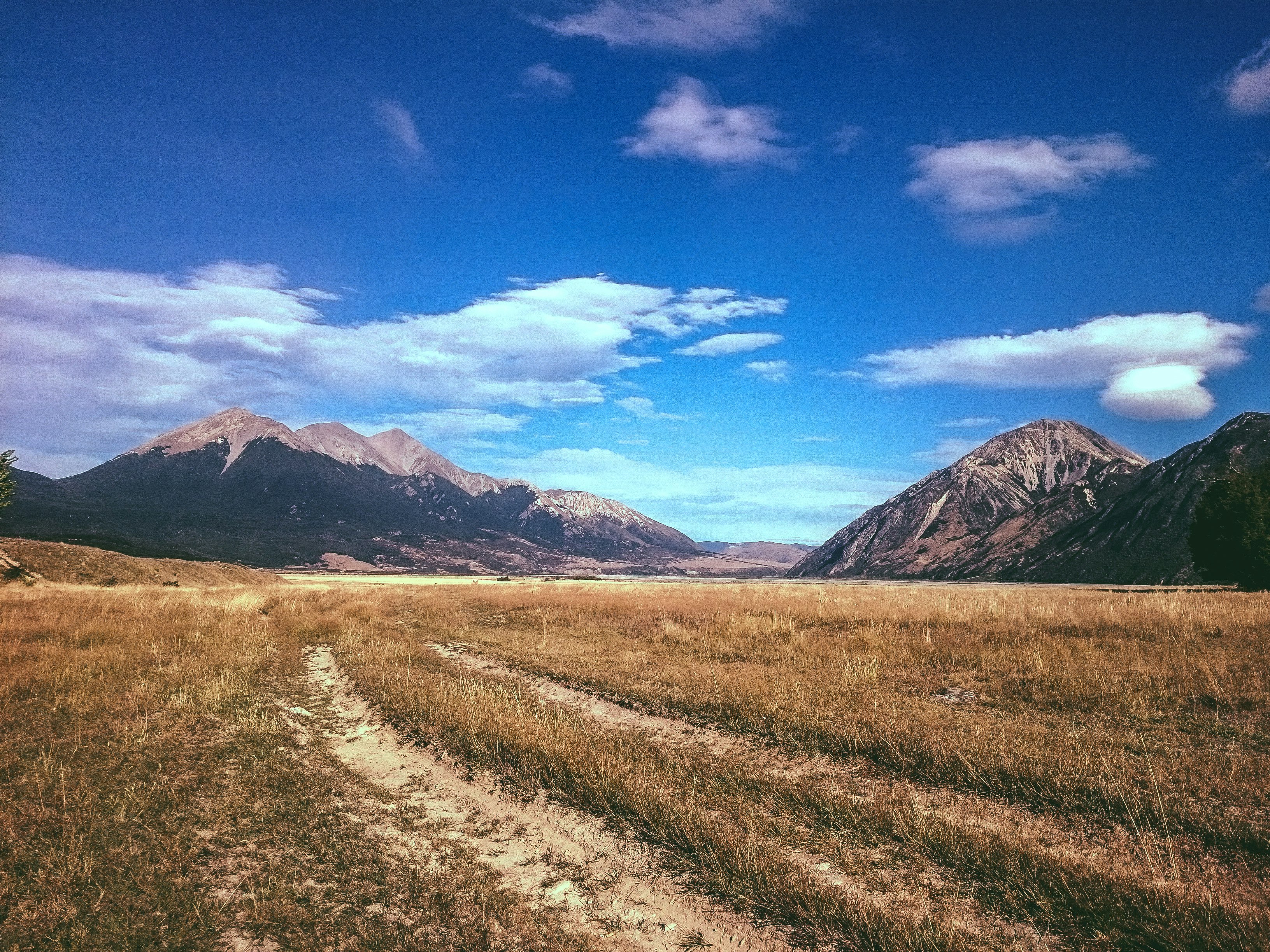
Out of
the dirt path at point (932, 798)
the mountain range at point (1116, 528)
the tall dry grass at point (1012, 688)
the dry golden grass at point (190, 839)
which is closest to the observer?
the dry golden grass at point (190, 839)

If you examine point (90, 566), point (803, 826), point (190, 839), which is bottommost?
point (90, 566)

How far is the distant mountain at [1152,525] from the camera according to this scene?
106m

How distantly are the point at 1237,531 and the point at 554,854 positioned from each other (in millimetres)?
50283

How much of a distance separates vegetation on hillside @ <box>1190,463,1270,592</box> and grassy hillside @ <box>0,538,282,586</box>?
72.4 m

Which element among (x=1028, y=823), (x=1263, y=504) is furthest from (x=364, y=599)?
(x=1263, y=504)

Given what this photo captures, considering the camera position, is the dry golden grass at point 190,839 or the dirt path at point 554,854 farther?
the dirt path at point 554,854

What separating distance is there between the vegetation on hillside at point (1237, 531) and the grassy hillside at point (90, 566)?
238 feet

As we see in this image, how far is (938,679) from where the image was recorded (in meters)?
12.6

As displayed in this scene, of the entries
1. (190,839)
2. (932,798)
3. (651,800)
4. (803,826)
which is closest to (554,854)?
(651,800)

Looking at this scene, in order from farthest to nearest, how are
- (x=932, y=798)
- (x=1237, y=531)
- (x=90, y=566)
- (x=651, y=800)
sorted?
(x=90, y=566) < (x=1237, y=531) < (x=932, y=798) < (x=651, y=800)

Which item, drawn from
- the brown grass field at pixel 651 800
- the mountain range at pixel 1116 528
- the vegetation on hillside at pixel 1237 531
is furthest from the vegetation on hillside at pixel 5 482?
the mountain range at pixel 1116 528

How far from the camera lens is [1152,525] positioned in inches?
4628

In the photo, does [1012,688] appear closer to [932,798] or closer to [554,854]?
[932,798]

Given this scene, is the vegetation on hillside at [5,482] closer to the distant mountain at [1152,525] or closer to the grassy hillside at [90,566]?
the grassy hillside at [90,566]
